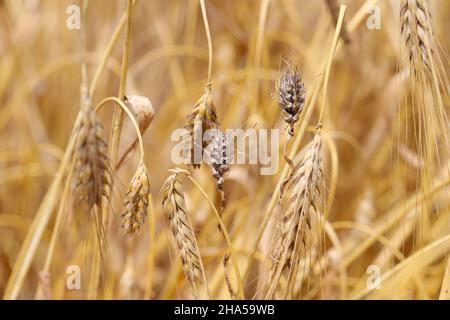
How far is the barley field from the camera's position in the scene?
53 centimetres

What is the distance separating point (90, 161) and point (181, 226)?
11 cm

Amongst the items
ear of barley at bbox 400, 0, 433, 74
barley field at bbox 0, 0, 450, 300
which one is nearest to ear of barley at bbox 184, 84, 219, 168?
barley field at bbox 0, 0, 450, 300

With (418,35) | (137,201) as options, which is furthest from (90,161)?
(418,35)

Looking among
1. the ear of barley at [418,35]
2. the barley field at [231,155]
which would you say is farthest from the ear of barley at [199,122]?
the ear of barley at [418,35]

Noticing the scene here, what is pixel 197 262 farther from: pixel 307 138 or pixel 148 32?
pixel 148 32

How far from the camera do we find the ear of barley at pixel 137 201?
506 mm

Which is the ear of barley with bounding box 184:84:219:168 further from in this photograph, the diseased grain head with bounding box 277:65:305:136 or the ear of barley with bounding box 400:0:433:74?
the ear of barley with bounding box 400:0:433:74

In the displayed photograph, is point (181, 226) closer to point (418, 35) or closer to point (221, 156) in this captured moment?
point (221, 156)

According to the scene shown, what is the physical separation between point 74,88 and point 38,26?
0.18 m

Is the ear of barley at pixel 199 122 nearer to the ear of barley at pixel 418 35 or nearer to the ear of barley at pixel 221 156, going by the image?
the ear of barley at pixel 221 156

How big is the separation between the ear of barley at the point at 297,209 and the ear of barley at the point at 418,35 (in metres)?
0.11

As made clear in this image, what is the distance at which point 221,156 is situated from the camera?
52 cm

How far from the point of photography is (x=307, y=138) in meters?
1.00

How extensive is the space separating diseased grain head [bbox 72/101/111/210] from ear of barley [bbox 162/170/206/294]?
0.06m
